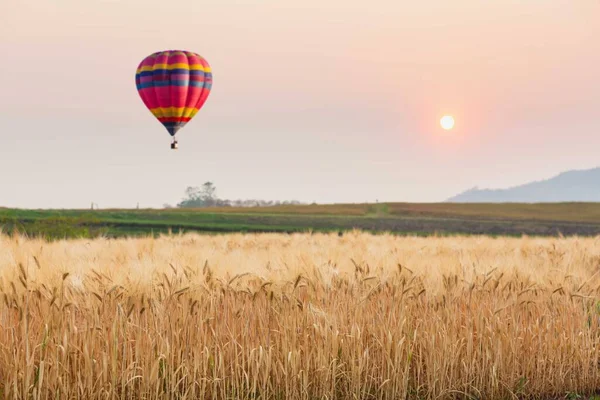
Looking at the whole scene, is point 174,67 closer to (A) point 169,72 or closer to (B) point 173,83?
(A) point 169,72

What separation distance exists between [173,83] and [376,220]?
29186 mm

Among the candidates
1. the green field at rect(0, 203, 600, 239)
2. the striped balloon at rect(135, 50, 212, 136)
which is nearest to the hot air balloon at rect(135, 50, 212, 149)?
the striped balloon at rect(135, 50, 212, 136)

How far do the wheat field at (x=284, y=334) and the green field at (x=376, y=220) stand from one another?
2471cm

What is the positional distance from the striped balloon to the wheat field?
802 inches

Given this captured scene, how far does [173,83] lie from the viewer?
87.7ft

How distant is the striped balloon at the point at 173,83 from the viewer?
87.5 ft

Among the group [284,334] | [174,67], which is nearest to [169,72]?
[174,67]

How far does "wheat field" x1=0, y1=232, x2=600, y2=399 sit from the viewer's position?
5367 millimetres

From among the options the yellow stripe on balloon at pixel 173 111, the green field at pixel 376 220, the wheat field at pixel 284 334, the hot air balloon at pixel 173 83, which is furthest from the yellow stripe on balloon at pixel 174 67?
the wheat field at pixel 284 334

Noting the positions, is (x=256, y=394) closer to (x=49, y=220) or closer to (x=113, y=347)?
(x=113, y=347)

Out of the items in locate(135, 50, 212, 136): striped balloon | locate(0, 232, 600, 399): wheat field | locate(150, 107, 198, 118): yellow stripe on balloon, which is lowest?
locate(0, 232, 600, 399): wheat field

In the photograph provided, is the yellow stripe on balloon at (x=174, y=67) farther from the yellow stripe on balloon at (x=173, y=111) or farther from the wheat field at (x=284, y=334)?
the wheat field at (x=284, y=334)

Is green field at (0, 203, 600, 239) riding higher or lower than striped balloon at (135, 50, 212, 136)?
lower

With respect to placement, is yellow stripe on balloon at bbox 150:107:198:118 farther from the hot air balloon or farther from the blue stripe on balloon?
the blue stripe on balloon
